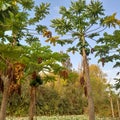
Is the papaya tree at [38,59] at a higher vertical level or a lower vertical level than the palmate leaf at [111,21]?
lower

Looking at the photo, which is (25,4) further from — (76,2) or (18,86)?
(18,86)

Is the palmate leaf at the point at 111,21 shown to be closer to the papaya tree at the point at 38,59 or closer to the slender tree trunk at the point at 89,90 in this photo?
the slender tree trunk at the point at 89,90

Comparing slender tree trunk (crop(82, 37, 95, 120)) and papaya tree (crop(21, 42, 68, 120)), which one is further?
slender tree trunk (crop(82, 37, 95, 120))

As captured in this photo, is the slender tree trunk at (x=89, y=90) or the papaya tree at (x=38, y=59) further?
the slender tree trunk at (x=89, y=90)

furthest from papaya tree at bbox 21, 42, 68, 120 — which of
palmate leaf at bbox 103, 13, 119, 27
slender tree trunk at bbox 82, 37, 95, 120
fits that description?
palmate leaf at bbox 103, 13, 119, 27

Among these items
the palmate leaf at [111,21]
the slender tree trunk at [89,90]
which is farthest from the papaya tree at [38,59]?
the palmate leaf at [111,21]

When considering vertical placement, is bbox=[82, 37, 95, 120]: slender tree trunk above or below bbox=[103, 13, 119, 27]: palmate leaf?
below

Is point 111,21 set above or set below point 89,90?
above

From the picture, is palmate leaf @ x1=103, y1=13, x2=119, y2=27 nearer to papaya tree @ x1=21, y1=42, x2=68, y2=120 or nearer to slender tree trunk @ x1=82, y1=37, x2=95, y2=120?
slender tree trunk @ x1=82, y1=37, x2=95, y2=120

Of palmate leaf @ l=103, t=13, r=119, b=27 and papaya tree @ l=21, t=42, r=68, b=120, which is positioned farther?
palmate leaf @ l=103, t=13, r=119, b=27

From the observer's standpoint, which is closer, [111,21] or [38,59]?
[38,59]

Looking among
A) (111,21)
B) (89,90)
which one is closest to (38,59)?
(89,90)

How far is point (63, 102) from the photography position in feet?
134

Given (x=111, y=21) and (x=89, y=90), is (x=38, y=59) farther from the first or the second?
(x=111, y=21)
